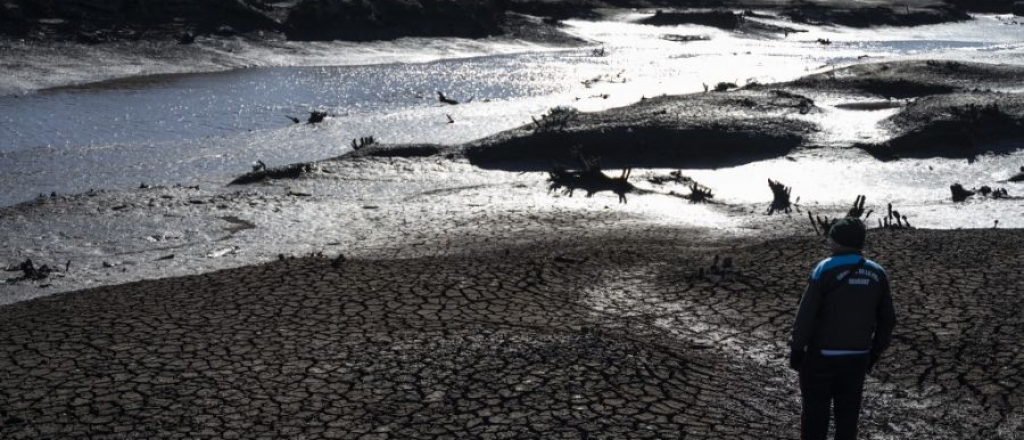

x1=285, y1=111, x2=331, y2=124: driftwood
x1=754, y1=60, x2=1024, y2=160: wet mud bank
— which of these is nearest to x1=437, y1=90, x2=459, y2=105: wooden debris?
x1=285, y1=111, x2=331, y2=124: driftwood

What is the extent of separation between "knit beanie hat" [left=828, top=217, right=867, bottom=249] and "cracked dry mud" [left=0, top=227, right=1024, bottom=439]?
186 centimetres

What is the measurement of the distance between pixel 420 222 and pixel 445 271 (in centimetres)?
359

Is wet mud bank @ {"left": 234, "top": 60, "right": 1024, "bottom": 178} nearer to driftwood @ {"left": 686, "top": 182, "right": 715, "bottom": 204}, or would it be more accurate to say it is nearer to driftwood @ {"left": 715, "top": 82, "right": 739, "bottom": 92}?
driftwood @ {"left": 686, "top": 182, "right": 715, "bottom": 204}

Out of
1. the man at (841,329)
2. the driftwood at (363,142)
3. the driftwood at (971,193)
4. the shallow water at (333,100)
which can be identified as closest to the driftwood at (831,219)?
the driftwood at (971,193)

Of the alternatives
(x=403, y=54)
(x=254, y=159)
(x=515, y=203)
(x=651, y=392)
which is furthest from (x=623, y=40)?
(x=651, y=392)

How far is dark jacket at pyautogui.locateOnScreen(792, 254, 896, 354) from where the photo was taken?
6.51 meters

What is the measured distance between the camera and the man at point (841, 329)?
6.52m

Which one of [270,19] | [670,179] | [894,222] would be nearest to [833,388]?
Result: [894,222]

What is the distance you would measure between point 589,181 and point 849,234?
11671 millimetres

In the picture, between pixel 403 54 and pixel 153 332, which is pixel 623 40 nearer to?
pixel 403 54

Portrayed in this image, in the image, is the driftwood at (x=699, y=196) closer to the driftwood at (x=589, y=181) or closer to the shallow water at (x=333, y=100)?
the driftwood at (x=589, y=181)

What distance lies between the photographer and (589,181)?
59.4 feet

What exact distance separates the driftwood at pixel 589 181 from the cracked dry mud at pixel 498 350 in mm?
4864

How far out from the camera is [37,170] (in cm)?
1920
